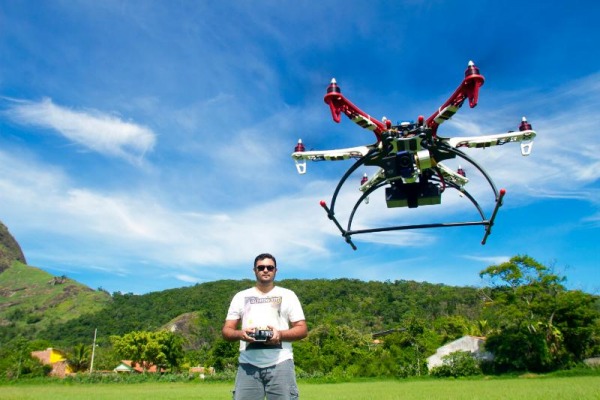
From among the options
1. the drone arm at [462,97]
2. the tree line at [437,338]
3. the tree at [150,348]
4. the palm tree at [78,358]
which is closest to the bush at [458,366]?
the tree line at [437,338]

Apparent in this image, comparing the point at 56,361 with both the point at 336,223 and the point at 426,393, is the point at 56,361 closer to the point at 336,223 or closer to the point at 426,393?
the point at 426,393

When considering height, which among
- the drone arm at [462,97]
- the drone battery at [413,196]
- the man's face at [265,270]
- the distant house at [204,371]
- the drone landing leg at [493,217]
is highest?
the drone arm at [462,97]

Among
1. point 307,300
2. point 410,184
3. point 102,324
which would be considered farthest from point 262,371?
point 102,324

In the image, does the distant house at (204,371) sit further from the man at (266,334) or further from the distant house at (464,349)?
the man at (266,334)

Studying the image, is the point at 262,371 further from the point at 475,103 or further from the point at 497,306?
the point at 497,306

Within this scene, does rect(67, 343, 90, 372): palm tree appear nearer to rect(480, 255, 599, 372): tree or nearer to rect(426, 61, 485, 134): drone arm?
rect(480, 255, 599, 372): tree

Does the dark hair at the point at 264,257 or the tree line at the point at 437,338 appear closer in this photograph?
the dark hair at the point at 264,257
